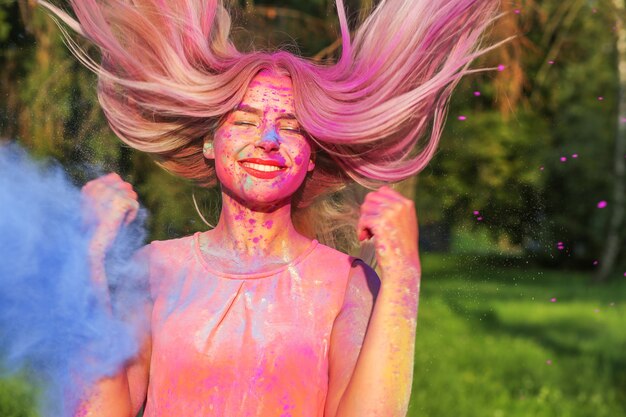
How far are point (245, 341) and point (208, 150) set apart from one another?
63 cm

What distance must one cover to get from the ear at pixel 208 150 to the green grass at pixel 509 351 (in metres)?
1.54

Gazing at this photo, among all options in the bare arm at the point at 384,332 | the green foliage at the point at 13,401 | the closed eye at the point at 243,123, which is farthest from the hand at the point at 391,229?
the green foliage at the point at 13,401

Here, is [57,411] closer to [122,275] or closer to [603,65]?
[122,275]

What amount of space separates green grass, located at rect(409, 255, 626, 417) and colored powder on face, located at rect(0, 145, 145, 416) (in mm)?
1745

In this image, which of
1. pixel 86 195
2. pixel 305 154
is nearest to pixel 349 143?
pixel 305 154

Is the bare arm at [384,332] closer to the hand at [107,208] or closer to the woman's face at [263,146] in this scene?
the woman's face at [263,146]

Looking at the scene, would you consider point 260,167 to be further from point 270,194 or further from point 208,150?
point 208,150

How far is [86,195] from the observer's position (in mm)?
3129

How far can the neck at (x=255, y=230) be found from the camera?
314cm

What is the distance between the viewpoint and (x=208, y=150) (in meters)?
3.21

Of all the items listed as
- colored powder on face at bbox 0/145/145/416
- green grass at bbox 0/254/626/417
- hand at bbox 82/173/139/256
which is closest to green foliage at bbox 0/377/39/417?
green grass at bbox 0/254/626/417

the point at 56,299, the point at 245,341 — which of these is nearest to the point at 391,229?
the point at 245,341

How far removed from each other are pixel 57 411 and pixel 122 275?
1.53ft

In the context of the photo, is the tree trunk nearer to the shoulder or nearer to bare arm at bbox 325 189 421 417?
the shoulder
